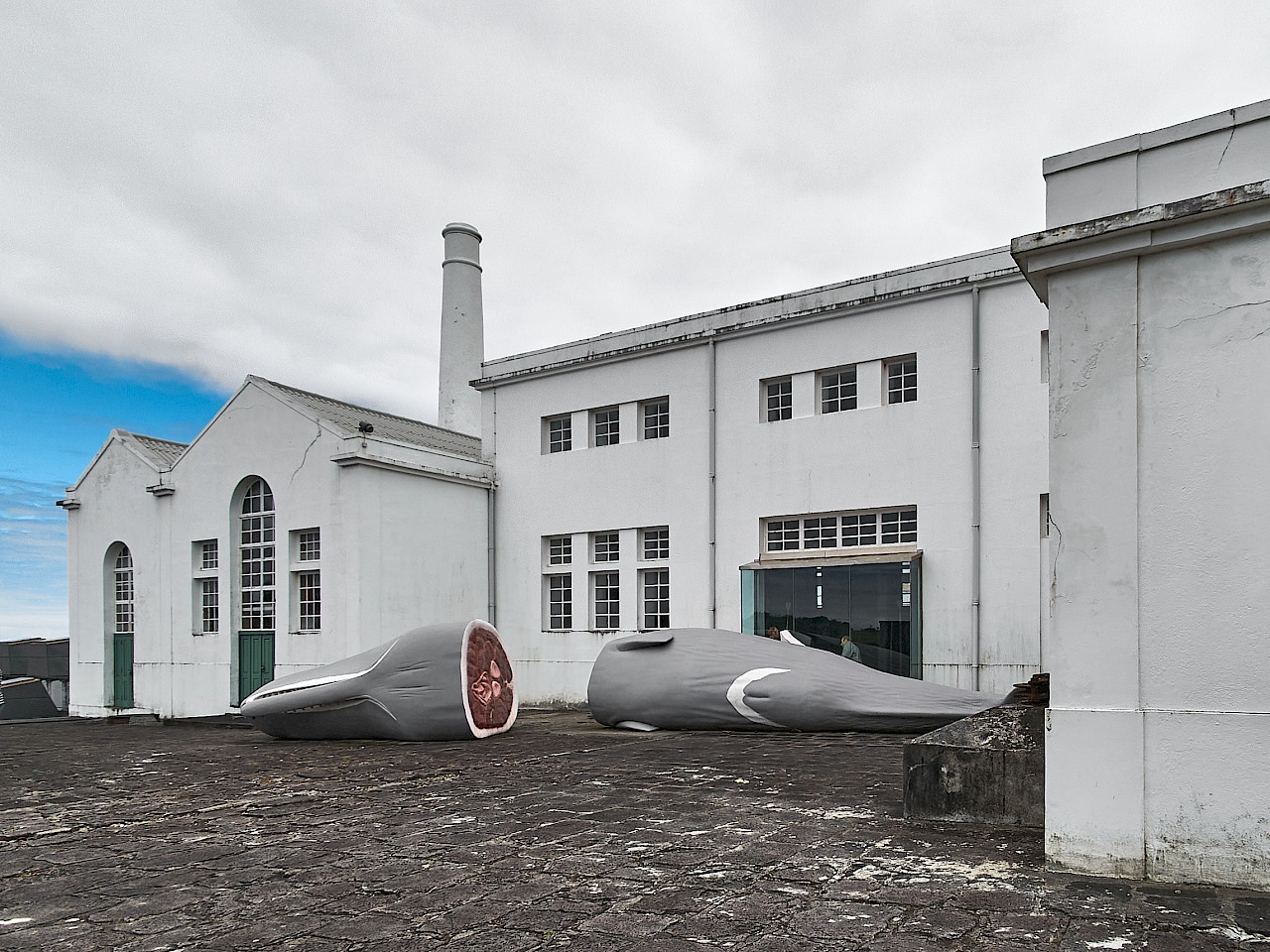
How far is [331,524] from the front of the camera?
1656cm

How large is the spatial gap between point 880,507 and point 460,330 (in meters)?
16.0

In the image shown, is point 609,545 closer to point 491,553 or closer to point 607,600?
point 607,600

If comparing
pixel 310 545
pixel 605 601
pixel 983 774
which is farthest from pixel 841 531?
pixel 983 774

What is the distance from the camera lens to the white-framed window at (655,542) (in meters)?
16.6

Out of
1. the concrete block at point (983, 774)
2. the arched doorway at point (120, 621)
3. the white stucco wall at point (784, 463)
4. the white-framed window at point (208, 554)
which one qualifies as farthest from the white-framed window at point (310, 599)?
the concrete block at point (983, 774)

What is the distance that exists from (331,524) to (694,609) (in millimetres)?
6170

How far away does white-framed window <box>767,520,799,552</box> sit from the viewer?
601 inches

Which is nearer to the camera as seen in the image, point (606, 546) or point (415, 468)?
point (415, 468)

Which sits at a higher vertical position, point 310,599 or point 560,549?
point 560,549

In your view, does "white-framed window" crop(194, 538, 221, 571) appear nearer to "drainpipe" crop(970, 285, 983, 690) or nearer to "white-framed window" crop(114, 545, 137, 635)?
"white-framed window" crop(114, 545, 137, 635)

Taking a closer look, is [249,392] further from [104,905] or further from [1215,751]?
[1215,751]

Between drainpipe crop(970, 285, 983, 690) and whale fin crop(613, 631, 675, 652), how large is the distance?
4.21 m

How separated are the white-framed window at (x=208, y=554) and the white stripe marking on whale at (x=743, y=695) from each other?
11984mm

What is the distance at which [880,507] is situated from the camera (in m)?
14.3
